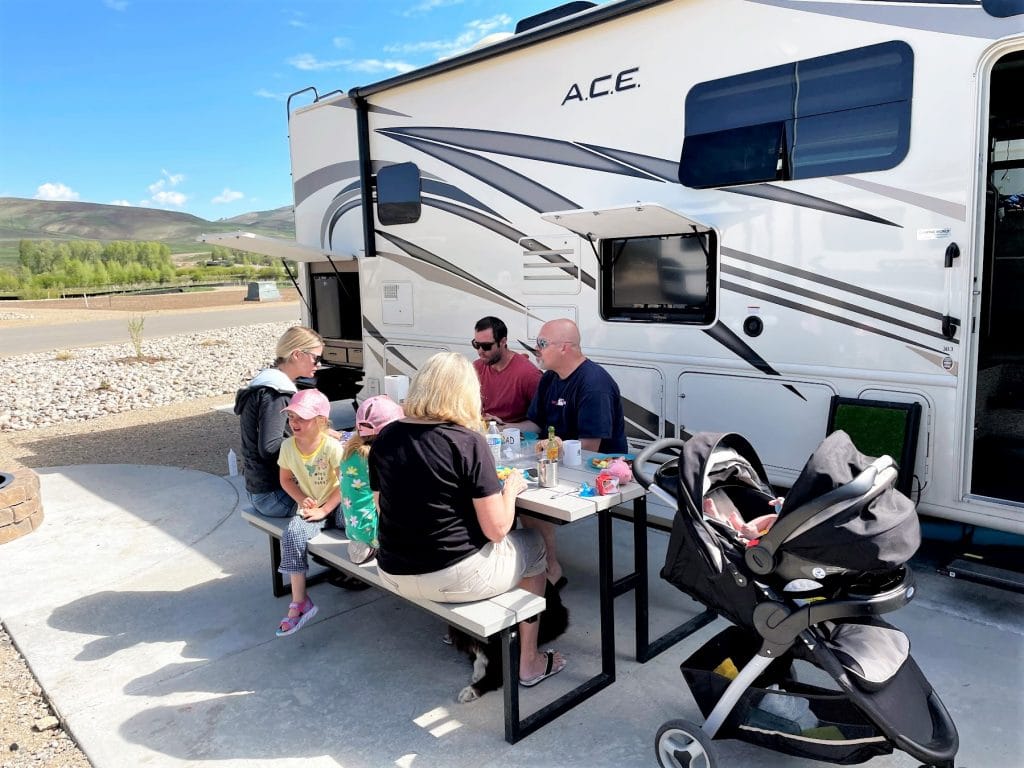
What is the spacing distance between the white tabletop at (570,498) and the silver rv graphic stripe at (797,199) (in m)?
1.75

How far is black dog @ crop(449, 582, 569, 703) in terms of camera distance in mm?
2975

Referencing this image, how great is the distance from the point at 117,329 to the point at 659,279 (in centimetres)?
2011

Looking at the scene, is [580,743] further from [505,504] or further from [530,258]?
[530,258]

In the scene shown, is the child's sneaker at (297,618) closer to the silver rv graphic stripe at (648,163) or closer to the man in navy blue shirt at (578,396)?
the man in navy blue shirt at (578,396)

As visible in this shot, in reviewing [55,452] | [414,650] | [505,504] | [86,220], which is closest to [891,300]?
[505,504]

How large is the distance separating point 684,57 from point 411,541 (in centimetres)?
306

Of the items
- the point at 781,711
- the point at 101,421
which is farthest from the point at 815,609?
the point at 101,421

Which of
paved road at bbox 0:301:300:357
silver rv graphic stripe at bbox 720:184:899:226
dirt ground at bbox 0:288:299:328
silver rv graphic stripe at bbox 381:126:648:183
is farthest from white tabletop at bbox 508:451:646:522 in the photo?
dirt ground at bbox 0:288:299:328

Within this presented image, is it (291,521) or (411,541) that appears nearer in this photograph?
(411,541)

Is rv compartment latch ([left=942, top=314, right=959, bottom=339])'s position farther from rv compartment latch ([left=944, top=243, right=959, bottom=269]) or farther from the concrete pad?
the concrete pad

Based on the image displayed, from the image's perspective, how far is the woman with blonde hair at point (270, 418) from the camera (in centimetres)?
367

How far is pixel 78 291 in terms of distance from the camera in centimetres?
4038

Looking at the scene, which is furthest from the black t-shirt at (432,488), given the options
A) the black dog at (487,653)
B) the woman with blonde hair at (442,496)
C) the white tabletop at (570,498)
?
the black dog at (487,653)

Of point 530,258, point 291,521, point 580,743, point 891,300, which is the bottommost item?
point 580,743
